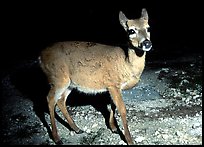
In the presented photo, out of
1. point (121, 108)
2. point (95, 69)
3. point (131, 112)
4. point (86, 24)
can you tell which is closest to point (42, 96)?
point (131, 112)

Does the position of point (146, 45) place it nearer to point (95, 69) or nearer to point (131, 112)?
point (95, 69)

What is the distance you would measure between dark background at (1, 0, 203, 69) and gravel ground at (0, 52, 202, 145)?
275 cm

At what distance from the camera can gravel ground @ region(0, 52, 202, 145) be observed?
607cm

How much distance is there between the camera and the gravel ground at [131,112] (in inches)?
239

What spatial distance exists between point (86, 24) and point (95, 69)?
1052 centimetres

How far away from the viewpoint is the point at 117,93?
5832 mm

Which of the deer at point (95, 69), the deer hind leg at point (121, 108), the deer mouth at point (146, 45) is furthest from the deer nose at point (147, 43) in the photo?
the deer hind leg at point (121, 108)

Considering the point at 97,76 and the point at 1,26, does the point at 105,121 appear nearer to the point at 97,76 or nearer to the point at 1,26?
the point at 97,76

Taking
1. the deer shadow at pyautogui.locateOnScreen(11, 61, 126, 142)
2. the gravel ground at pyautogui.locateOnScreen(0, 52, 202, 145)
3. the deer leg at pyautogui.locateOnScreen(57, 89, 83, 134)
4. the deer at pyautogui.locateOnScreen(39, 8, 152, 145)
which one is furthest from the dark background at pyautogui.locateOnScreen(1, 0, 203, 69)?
the deer at pyautogui.locateOnScreen(39, 8, 152, 145)

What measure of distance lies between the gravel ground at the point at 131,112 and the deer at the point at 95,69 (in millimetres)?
317

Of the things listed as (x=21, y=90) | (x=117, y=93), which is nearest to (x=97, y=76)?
(x=117, y=93)

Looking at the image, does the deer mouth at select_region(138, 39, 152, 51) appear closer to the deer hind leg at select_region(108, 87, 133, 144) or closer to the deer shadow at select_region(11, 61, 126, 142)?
the deer hind leg at select_region(108, 87, 133, 144)

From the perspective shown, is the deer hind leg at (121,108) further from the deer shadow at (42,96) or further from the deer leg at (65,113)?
the deer leg at (65,113)

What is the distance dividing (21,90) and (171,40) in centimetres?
650
